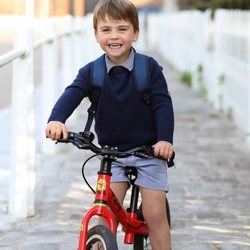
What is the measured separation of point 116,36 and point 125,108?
0.33 m

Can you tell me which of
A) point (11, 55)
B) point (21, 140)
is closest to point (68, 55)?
point (21, 140)

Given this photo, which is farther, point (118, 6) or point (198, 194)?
point (198, 194)

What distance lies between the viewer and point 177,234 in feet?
19.5

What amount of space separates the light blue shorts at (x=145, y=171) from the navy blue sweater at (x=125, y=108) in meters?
0.07

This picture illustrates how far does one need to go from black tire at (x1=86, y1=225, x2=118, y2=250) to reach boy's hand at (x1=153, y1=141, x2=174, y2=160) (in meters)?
0.41

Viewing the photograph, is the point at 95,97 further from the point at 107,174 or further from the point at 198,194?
the point at 198,194

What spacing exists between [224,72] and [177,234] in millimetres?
7393

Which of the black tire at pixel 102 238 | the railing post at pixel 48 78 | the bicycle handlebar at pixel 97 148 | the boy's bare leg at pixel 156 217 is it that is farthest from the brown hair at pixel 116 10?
the railing post at pixel 48 78

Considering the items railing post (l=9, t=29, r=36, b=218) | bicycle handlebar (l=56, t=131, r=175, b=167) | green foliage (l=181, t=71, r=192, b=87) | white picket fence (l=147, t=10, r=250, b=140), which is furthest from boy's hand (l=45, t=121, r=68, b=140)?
green foliage (l=181, t=71, r=192, b=87)

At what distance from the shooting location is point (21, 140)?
629 cm

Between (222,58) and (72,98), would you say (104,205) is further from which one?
(222,58)

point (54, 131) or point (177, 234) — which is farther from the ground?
point (54, 131)

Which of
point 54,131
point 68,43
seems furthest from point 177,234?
point 68,43

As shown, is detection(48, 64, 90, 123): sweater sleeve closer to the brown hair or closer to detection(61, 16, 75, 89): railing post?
the brown hair
